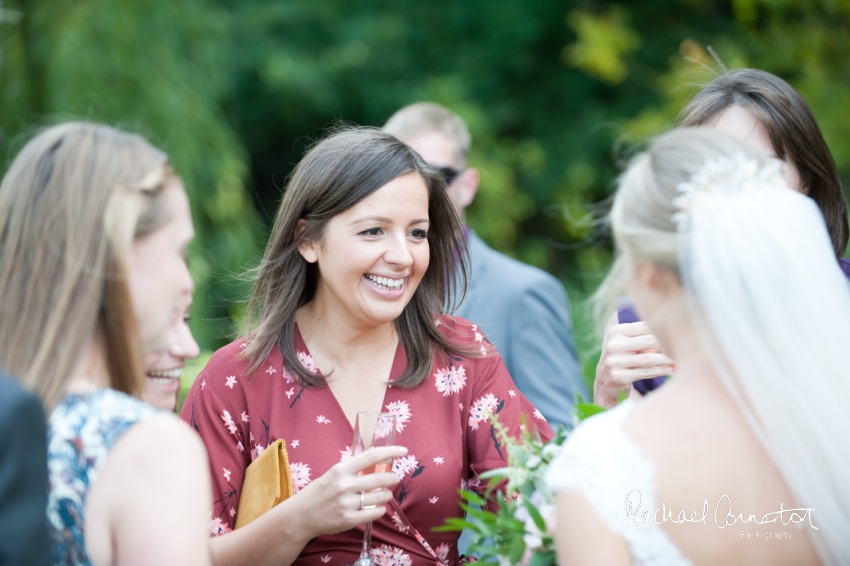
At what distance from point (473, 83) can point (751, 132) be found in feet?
29.8

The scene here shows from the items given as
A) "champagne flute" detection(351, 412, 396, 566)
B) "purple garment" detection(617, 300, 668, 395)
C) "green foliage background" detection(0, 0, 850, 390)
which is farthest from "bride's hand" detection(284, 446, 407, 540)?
"green foliage background" detection(0, 0, 850, 390)

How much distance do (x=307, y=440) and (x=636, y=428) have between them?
1400 millimetres

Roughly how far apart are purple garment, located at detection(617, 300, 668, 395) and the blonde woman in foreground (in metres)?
1.79

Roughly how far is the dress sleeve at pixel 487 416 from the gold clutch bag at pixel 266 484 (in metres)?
0.68

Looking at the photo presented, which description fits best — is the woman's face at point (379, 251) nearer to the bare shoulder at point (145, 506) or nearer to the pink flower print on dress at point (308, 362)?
the pink flower print on dress at point (308, 362)

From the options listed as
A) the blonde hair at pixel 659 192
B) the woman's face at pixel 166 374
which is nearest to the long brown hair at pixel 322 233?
the woman's face at pixel 166 374

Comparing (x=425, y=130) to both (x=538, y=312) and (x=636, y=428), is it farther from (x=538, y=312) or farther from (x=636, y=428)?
(x=636, y=428)

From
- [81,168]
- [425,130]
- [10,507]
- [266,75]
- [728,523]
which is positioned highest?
[266,75]


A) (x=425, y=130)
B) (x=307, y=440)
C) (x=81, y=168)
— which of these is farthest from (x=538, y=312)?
(x=81, y=168)

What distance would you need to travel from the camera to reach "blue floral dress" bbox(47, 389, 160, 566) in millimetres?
1749

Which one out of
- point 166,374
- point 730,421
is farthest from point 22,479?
point 730,421

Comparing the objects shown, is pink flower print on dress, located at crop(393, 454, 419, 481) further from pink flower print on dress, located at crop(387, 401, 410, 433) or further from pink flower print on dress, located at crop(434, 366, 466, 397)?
pink flower print on dress, located at crop(434, 366, 466, 397)

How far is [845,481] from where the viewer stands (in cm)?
188

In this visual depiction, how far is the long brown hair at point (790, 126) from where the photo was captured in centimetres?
300
